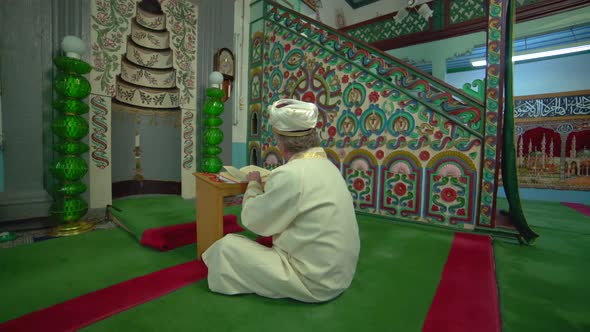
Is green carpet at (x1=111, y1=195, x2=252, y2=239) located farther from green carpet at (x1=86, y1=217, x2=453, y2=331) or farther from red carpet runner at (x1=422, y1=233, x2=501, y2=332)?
red carpet runner at (x1=422, y1=233, x2=501, y2=332)

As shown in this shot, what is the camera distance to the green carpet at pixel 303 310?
1.23 meters

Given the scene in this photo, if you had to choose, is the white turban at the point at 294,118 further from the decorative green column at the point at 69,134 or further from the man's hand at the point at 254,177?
the decorative green column at the point at 69,134

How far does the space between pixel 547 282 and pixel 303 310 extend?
1.70m

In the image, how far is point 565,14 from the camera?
4742mm

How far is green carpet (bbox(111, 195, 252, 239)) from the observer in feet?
8.48

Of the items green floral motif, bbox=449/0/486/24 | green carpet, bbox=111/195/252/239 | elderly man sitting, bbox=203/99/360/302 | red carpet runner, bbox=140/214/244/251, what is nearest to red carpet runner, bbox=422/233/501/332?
elderly man sitting, bbox=203/99/360/302

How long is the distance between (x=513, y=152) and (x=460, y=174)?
502 millimetres

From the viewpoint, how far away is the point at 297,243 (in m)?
1.38

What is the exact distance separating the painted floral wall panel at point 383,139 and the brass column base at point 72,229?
2.49 metres

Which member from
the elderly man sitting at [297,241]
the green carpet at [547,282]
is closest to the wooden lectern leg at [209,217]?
the elderly man sitting at [297,241]

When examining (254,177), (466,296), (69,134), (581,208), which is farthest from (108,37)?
(581,208)

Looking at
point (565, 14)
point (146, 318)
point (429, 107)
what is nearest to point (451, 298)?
point (146, 318)

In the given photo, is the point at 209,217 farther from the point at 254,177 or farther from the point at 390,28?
the point at 390,28

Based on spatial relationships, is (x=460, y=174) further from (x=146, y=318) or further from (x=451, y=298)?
(x=146, y=318)
